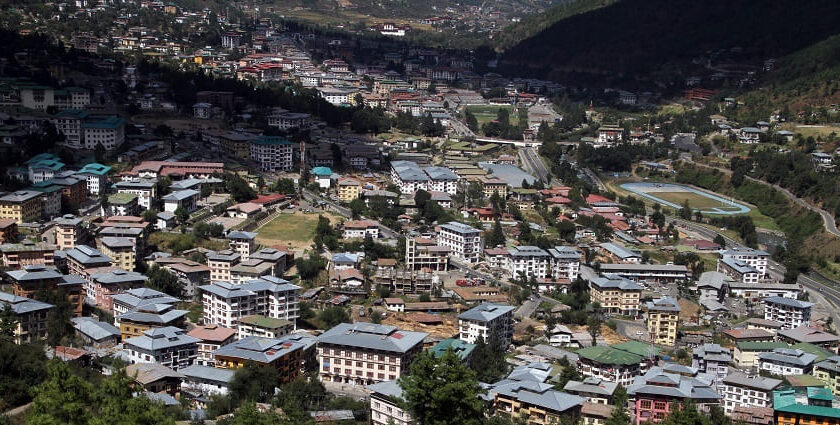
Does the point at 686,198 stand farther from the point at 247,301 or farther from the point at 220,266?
the point at 247,301

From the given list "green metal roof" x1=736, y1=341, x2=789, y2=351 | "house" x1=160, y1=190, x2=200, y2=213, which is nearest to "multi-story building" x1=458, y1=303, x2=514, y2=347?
"green metal roof" x1=736, y1=341, x2=789, y2=351

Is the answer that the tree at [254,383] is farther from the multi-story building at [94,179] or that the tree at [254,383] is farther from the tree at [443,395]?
the multi-story building at [94,179]

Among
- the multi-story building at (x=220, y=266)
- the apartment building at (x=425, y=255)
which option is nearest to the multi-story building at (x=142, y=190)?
the multi-story building at (x=220, y=266)

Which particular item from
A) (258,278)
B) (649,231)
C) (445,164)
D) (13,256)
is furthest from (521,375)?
(445,164)

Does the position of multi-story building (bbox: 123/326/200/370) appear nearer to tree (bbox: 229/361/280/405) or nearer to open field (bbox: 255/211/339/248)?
tree (bbox: 229/361/280/405)

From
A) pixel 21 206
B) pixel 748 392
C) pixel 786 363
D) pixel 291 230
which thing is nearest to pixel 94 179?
pixel 21 206

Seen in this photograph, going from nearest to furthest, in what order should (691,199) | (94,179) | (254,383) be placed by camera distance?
(254,383) → (94,179) → (691,199)
